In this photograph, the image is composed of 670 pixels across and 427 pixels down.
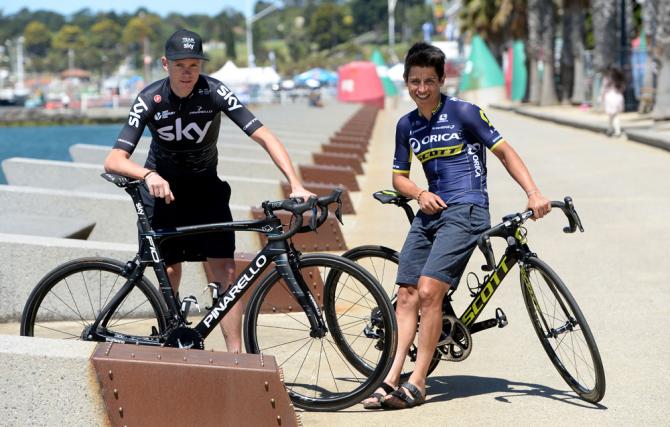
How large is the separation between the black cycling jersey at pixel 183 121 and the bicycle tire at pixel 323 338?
75cm

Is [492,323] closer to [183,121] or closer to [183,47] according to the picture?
[183,121]

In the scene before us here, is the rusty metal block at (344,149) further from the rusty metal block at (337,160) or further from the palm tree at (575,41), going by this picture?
the palm tree at (575,41)

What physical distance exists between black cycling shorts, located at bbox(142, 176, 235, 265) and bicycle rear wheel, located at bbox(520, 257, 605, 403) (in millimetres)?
1455

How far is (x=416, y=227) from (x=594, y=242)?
227 inches

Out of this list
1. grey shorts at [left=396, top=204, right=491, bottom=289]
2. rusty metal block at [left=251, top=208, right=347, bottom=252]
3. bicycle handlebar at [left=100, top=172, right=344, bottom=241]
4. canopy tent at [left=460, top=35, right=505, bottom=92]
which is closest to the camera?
bicycle handlebar at [left=100, top=172, right=344, bottom=241]

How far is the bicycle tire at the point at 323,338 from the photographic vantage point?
547 cm

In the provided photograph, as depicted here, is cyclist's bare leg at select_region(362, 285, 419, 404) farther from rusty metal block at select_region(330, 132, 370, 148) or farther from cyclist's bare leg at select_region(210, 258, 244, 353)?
rusty metal block at select_region(330, 132, 370, 148)

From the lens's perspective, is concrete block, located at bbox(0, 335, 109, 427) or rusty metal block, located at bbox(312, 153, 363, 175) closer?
concrete block, located at bbox(0, 335, 109, 427)

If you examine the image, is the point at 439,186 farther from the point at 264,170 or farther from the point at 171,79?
the point at 264,170

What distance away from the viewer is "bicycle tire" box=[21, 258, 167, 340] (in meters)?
5.79

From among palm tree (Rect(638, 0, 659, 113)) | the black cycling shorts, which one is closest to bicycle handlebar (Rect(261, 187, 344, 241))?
the black cycling shorts

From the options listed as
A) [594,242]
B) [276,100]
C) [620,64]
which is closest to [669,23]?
[620,64]

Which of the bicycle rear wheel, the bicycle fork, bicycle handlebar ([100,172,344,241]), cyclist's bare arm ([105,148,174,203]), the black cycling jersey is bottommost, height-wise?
Answer: the bicycle rear wheel

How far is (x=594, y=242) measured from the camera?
1122 centimetres
